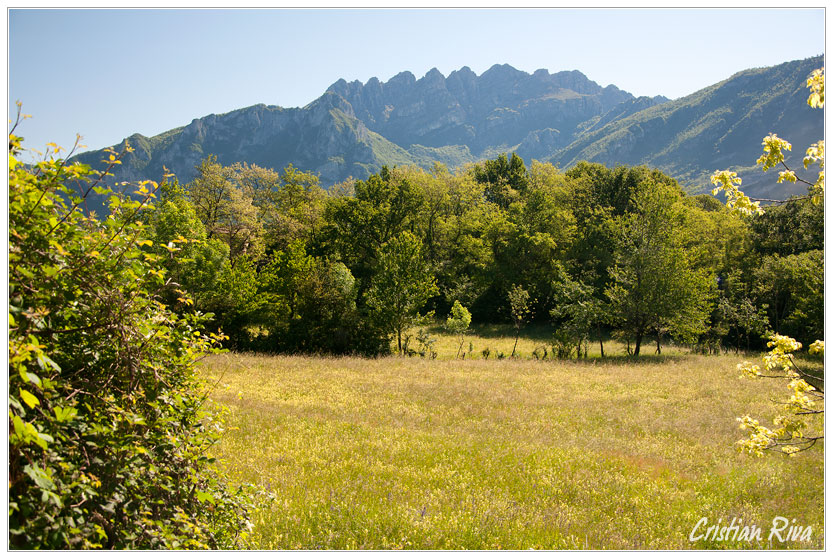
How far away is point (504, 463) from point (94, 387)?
8.97 metres

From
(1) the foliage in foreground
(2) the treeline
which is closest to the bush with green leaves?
(1) the foliage in foreground

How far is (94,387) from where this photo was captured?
143 inches

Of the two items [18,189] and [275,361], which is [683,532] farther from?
[275,361]

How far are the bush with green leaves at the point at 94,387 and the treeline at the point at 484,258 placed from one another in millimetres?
6743

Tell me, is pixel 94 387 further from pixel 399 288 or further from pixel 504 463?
pixel 399 288

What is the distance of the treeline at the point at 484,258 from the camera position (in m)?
Answer: 29.0

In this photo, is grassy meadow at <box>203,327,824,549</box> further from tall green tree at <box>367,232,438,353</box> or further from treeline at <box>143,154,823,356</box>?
tall green tree at <box>367,232,438,353</box>

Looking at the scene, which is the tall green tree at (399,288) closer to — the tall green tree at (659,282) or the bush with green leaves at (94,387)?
the tall green tree at (659,282)

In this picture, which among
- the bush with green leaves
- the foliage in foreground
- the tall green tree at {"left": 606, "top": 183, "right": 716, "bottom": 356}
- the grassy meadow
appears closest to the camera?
the bush with green leaves

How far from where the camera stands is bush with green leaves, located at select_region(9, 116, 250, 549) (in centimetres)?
299

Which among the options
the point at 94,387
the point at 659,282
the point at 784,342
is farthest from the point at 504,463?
the point at 659,282

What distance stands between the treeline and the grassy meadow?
540 centimetres

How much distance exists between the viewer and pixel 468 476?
9.43 meters

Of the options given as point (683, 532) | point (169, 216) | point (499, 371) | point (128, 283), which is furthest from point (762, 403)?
point (169, 216)
